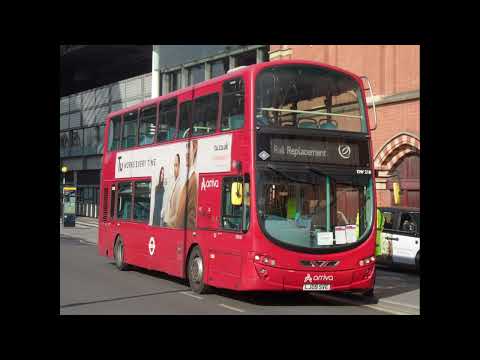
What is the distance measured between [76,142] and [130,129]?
108ft

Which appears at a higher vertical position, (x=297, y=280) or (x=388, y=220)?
(x=388, y=220)

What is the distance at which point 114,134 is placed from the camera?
64.6 ft

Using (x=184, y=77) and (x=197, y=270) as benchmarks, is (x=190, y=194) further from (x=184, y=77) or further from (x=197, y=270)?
(x=184, y=77)

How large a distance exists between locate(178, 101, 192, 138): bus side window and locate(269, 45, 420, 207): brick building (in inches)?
409

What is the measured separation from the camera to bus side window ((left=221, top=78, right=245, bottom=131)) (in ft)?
41.5

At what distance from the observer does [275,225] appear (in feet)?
39.6

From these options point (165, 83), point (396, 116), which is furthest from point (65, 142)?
point (396, 116)

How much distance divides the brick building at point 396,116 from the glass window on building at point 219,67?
9.45m

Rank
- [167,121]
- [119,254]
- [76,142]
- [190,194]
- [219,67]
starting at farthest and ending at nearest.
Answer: [76,142], [219,67], [119,254], [167,121], [190,194]

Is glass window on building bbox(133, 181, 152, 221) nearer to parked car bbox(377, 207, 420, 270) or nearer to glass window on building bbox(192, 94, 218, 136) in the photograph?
glass window on building bbox(192, 94, 218, 136)

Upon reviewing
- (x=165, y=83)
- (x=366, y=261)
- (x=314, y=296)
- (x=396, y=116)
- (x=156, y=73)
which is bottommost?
(x=314, y=296)

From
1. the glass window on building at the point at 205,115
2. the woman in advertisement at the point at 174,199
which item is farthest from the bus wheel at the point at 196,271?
the glass window on building at the point at 205,115

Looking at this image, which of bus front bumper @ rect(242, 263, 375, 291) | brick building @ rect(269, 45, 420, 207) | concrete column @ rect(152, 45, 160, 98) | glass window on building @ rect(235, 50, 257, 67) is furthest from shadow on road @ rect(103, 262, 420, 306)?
concrete column @ rect(152, 45, 160, 98)
